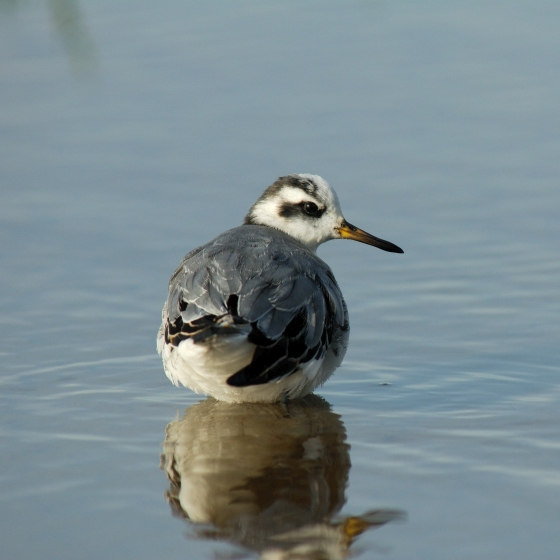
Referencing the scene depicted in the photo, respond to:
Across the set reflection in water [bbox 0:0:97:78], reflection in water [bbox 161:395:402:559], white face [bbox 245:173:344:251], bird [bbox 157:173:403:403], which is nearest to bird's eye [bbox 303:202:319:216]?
white face [bbox 245:173:344:251]

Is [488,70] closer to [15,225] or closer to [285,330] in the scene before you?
[15,225]

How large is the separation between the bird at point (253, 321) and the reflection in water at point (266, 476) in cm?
20

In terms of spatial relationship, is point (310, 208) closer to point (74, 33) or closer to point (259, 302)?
point (259, 302)

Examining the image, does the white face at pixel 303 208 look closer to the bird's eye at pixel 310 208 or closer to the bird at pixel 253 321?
the bird's eye at pixel 310 208

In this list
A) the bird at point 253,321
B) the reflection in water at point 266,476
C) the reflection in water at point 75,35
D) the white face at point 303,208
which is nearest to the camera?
the reflection in water at point 266,476

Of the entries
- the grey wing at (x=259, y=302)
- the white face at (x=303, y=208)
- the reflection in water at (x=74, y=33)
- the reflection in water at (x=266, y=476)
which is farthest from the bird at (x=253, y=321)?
the reflection in water at (x=74, y=33)

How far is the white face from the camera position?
27.7 ft

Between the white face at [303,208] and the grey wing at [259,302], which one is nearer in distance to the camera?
the grey wing at [259,302]

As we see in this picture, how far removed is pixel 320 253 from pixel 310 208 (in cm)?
158

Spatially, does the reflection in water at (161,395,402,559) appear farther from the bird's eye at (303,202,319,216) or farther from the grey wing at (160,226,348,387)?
the bird's eye at (303,202,319,216)

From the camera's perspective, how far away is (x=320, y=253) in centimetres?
1003

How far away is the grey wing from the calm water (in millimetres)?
532

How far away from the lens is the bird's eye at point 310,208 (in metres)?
8.47

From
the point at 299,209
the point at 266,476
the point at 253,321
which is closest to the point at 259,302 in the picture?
the point at 253,321
